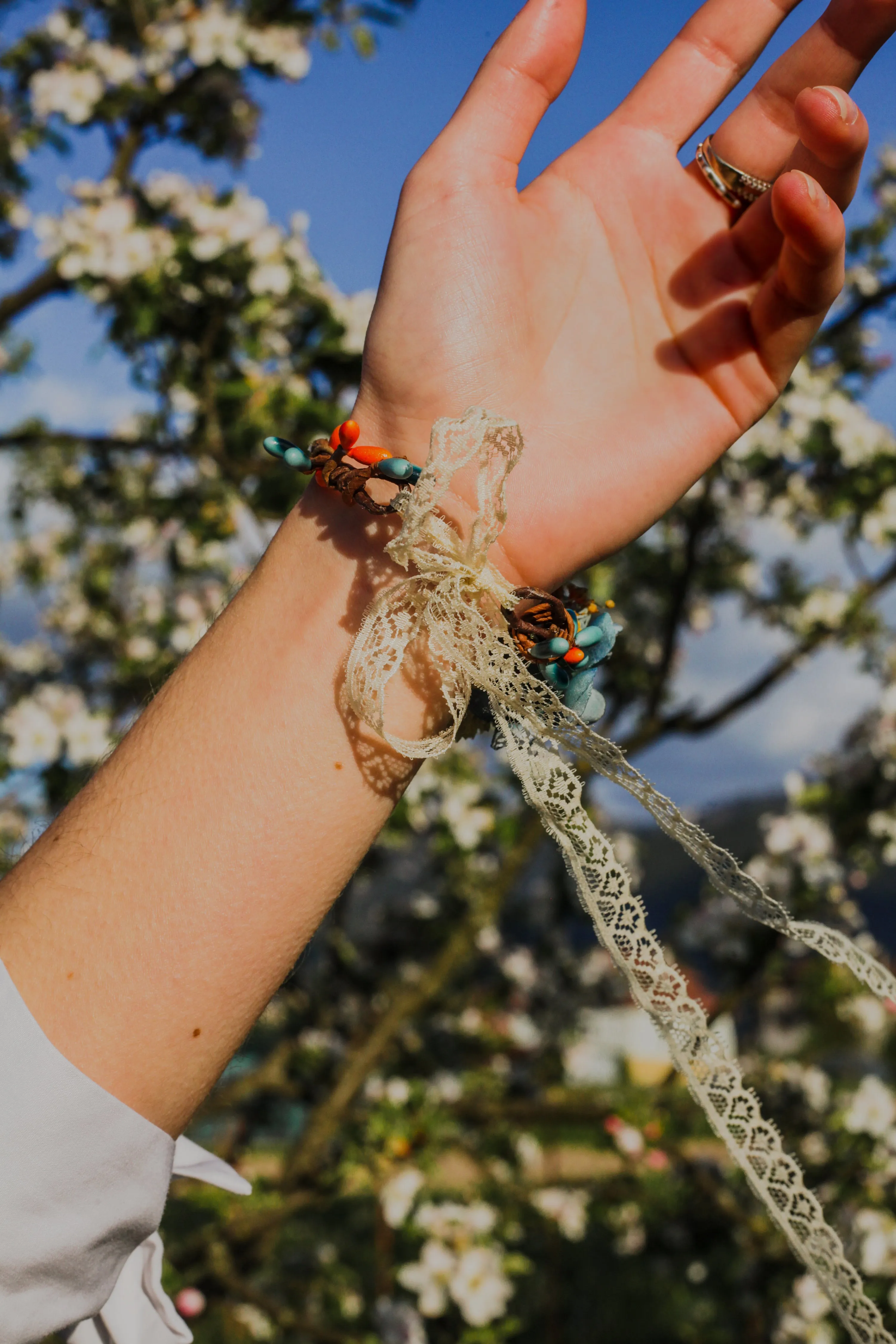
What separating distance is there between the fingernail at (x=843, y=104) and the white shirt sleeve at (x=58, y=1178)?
4.41ft

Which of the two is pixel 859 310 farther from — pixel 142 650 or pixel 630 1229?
pixel 630 1229

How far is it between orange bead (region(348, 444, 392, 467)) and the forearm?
0.27ft

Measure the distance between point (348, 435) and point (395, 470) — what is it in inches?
4.0

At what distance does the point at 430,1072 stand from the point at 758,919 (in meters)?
3.67

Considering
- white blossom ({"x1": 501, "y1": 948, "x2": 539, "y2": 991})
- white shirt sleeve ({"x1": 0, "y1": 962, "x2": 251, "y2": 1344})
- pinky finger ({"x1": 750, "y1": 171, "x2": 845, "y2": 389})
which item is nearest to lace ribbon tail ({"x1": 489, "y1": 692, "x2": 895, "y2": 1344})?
white shirt sleeve ({"x1": 0, "y1": 962, "x2": 251, "y2": 1344})

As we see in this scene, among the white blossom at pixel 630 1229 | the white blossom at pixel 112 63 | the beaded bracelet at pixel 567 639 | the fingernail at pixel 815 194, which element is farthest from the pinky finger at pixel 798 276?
the white blossom at pixel 630 1229

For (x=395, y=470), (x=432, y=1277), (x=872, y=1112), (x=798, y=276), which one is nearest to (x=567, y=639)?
(x=395, y=470)

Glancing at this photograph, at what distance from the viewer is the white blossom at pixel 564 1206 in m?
4.34

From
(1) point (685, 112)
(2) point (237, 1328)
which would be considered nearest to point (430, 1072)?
(2) point (237, 1328)

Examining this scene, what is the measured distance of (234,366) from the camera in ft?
10.8

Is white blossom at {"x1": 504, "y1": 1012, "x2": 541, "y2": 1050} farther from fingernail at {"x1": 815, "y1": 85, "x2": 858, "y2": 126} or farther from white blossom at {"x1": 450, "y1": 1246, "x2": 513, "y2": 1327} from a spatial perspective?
fingernail at {"x1": 815, "y1": 85, "x2": 858, "y2": 126}

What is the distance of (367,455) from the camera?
1.09 m

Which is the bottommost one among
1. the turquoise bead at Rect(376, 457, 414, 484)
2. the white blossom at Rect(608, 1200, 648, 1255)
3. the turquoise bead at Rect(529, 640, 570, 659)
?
the white blossom at Rect(608, 1200, 648, 1255)

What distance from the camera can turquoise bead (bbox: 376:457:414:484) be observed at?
3.43 ft
